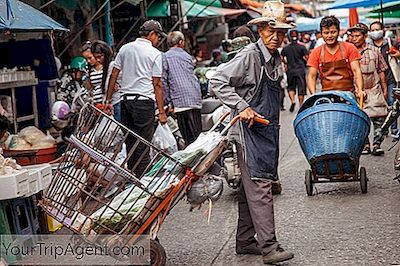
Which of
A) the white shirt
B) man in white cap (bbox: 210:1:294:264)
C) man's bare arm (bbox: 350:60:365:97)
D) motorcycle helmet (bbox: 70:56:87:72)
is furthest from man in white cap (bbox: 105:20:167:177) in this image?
man in white cap (bbox: 210:1:294:264)

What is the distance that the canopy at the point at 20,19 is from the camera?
21.9 feet

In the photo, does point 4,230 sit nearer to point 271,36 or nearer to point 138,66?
point 271,36

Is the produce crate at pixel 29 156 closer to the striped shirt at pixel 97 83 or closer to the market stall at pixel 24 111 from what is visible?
the market stall at pixel 24 111

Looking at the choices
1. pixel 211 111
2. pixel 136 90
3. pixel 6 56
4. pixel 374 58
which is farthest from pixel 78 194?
pixel 374 58

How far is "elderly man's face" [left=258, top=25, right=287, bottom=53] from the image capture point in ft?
20.0

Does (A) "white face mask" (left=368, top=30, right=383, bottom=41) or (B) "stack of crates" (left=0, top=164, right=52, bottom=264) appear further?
(A) "white face mask" (left=368, top=30, right=383, bottom=41)

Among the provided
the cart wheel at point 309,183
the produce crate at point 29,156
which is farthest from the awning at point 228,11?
the produce crate at point 29,156

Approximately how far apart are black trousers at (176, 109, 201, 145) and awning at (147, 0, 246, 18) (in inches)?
192

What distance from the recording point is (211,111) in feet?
37.6

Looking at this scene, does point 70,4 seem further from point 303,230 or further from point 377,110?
point 303,230

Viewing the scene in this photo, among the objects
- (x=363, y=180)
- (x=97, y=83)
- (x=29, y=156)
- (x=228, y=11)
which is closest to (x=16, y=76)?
(x=97, y=83)

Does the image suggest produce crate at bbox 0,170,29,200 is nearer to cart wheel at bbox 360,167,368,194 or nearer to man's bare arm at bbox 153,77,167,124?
man's bare arm at bbox 153,77,167,124

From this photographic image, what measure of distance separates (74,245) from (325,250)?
2089mm

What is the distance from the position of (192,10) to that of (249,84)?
1104 cm
